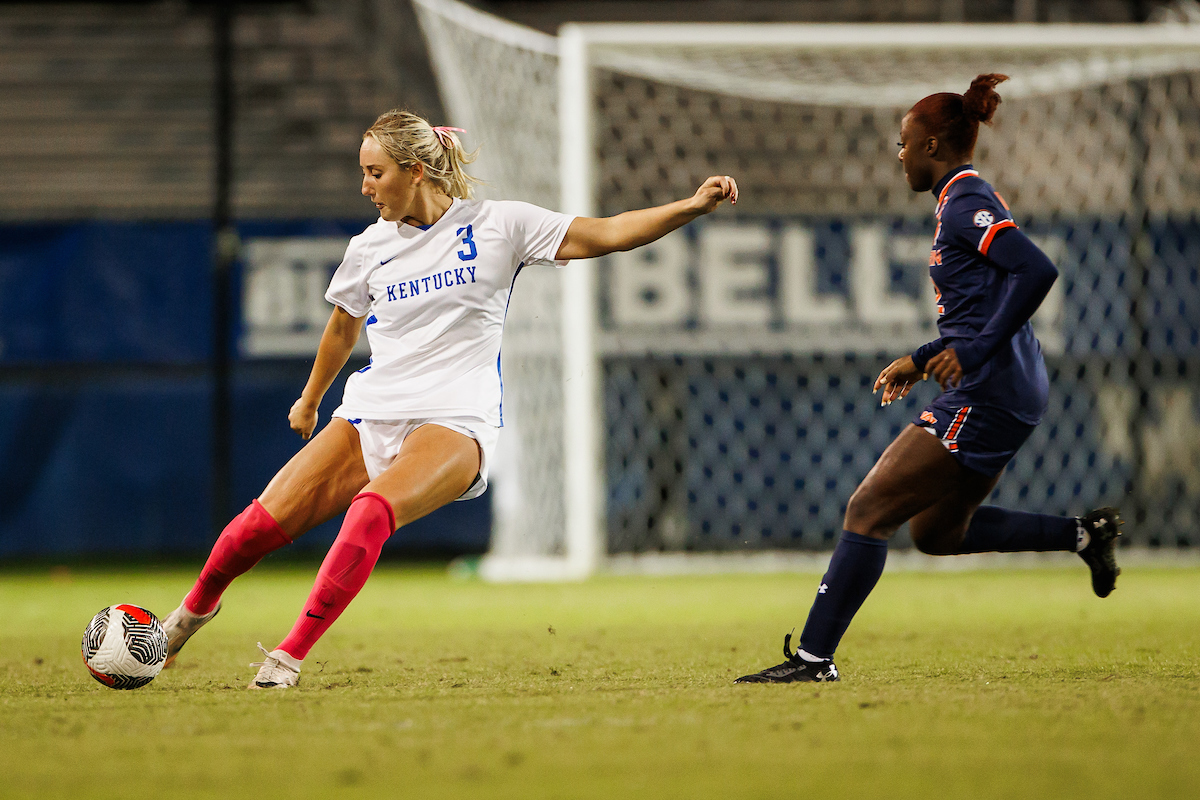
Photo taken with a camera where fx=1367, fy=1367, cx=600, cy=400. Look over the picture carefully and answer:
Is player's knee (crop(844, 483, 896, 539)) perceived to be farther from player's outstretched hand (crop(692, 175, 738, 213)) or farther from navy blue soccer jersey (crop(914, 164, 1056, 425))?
player's outstretched hand (crop(692, 175, 738, 213))

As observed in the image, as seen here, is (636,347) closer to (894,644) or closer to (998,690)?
(894,644)

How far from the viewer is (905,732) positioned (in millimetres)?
3189

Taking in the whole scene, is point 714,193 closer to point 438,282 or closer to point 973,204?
point 973,204

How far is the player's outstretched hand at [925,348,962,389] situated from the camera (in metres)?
3.97

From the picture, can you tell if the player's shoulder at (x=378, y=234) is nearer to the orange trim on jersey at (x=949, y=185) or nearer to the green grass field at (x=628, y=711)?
the green grass field at (x=628, y=711)

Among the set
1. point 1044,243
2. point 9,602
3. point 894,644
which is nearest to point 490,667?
point 894,644

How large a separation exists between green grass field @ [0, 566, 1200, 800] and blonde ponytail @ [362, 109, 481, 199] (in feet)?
5.34

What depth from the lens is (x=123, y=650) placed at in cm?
422

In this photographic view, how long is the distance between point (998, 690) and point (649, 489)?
6.52m

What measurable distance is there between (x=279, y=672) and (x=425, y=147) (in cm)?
171

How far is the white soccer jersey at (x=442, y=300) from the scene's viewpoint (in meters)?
4.36

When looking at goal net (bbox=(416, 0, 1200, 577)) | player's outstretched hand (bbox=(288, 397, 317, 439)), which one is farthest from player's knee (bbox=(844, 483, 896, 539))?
goal net (bbox=(416, 0, 1200, 577))

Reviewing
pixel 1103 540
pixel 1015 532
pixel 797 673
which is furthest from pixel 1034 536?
pixel 797 673

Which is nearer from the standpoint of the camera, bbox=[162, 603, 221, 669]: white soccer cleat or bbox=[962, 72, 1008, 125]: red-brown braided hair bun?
bbox=[962, 72, 1008, 125]: red-brown braided hair bun
